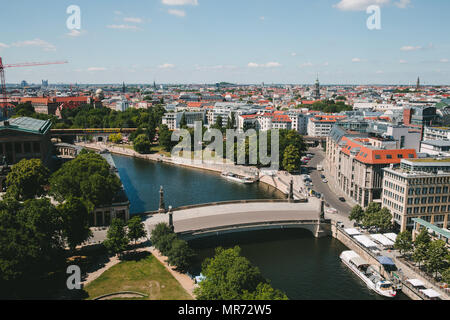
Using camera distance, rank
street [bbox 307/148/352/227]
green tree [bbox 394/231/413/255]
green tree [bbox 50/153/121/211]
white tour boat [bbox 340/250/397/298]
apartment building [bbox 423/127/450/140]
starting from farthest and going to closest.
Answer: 1. apartment building [bbox 423/127/450/140]
2. street [bbox 307/148/352/227]
3. green tree [bbox 50/153/121/211]
4. green tree [bbox 394/231/413/255]
5. white tour boat [bbox 340/250/397/298]

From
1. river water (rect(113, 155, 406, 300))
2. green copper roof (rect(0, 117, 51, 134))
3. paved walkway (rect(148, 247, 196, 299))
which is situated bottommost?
river water (rect(113, 155, 406, 300))

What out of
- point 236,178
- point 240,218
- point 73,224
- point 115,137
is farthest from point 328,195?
point 115,137

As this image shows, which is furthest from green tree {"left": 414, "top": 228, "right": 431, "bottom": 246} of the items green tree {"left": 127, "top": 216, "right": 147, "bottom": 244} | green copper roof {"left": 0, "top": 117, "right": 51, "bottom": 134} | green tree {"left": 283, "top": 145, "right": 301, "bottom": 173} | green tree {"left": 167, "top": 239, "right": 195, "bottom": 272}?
green copper roof {"left": 0, "top": 117, "right": 51, "bottom": 134}

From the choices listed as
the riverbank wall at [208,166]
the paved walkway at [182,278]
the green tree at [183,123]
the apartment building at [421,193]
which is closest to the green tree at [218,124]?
the green tree at [183,123]

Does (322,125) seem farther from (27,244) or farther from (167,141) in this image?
(27,244)

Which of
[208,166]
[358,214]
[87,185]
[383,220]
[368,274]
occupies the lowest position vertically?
[368,274]

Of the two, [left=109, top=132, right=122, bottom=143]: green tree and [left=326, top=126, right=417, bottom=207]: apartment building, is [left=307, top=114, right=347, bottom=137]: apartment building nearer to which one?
[left=326, top=126, right=417, bottom=207]: apartment building
